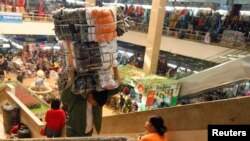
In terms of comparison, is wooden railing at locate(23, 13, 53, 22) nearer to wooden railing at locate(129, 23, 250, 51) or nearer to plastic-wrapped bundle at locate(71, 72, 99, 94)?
wooden railing at locate(129, 23, 250, 51)

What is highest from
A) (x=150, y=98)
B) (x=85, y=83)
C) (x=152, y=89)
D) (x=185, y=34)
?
(x=85, y=83)

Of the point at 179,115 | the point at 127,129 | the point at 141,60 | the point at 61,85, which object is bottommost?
the point at 141,60

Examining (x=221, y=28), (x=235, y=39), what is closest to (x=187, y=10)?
(x=221, y=28)

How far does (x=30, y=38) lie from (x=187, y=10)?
10.7 metres

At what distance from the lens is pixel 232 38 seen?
1105 cm

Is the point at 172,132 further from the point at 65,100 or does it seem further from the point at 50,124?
the point at 50,124

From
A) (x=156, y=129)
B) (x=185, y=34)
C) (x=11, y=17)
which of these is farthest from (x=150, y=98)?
(x=11, y=17)

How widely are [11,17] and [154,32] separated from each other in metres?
7.71

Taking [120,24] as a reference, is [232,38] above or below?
below

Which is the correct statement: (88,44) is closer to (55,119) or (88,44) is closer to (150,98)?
(55,119)

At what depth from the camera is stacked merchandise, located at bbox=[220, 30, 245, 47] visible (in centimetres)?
1092

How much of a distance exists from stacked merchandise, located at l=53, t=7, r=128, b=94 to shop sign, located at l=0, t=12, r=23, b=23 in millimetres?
12511

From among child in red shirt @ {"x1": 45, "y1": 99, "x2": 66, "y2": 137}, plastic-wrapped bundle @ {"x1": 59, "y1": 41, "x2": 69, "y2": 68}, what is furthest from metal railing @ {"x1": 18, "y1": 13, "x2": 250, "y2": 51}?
plastic-wrapped bundle @ {"x1": 59, "y1": 41, "x2": 69, "y2": 68}

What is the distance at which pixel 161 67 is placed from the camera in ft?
43.9
